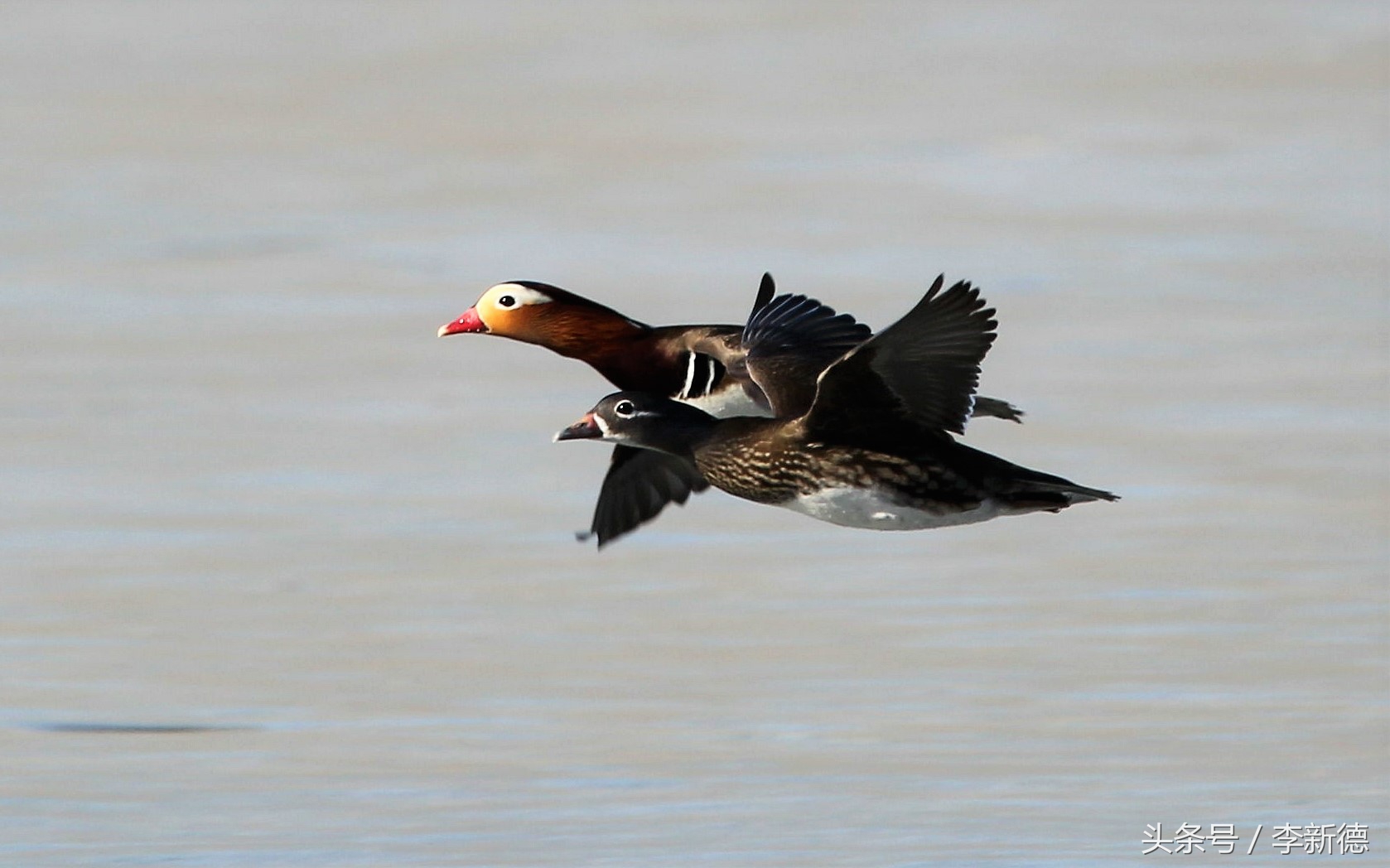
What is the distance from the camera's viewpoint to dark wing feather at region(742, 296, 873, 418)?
499 inches

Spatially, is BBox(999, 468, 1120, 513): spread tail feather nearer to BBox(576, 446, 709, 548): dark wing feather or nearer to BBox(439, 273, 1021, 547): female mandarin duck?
BBox(439, 273, 1021, 547): female mandarin duck

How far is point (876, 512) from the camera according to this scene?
12219mm

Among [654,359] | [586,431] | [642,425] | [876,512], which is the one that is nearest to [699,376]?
[654,359]

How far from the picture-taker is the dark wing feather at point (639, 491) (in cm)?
1349

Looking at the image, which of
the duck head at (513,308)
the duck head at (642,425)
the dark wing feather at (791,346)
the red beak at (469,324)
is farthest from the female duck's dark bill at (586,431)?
the duck head at (513,308)

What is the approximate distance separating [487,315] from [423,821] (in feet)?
9.56

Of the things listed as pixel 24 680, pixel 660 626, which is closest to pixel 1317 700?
pixel 660 626

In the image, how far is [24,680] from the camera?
18344 mm

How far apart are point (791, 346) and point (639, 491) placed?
3.36ft

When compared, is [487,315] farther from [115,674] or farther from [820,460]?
[115,674]

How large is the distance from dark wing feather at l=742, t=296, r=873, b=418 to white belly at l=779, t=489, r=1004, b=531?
1.59 feet

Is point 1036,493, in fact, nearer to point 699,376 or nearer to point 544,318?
point 699,376

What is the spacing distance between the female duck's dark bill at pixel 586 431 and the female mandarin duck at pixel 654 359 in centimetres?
37

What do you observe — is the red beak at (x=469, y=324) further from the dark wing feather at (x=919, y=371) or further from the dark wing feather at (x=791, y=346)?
the dark wing feather at (x=919, y=371)
